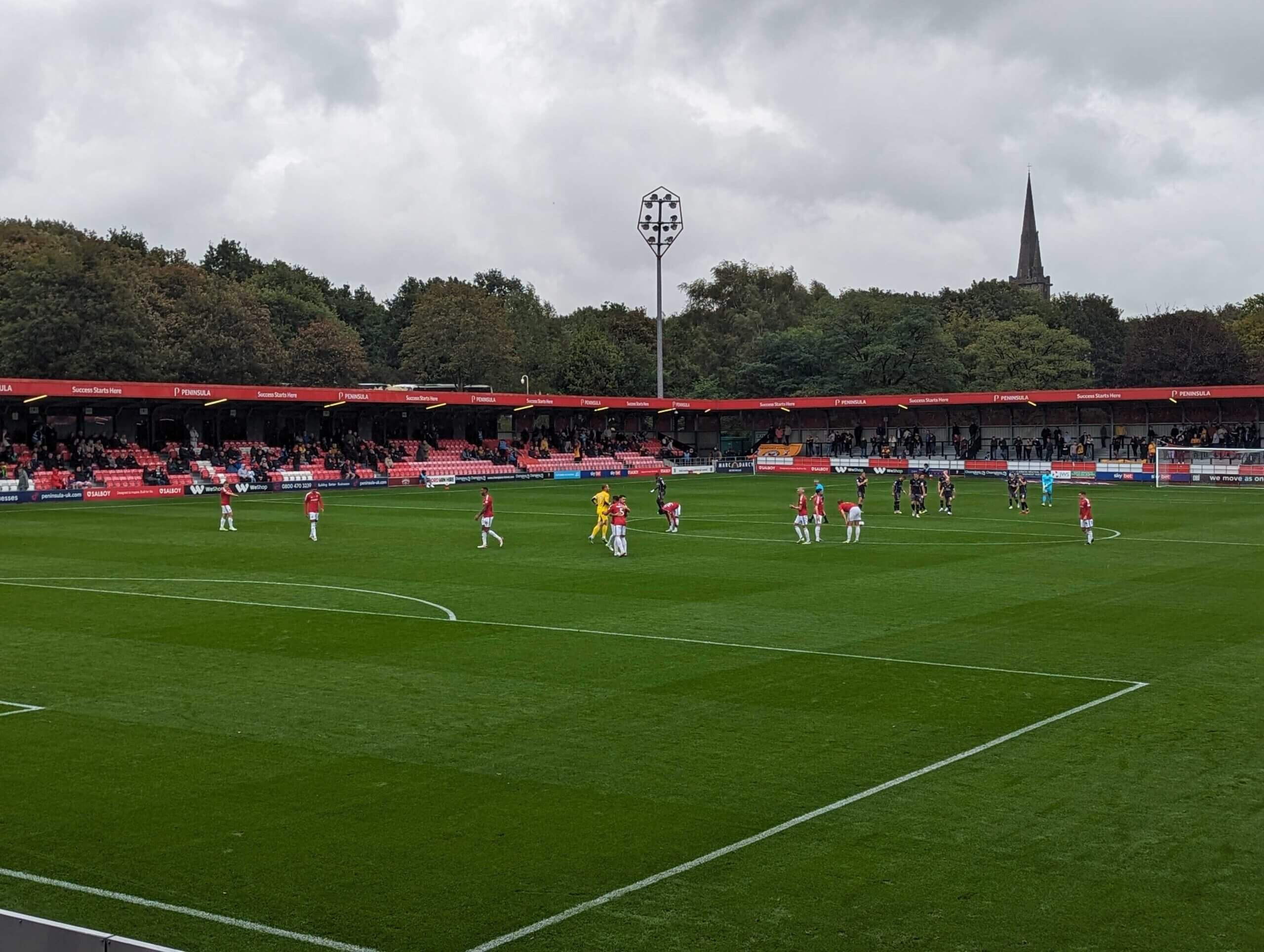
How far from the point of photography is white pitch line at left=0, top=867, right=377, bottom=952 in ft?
29.3

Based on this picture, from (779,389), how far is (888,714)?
9662 cm

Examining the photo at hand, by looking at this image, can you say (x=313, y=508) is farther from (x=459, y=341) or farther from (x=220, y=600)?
(x=459, y=341)

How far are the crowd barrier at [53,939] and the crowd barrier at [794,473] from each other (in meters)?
55.4

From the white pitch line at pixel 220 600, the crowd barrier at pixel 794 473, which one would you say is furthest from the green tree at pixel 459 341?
the white pitch line at pixel 220 600

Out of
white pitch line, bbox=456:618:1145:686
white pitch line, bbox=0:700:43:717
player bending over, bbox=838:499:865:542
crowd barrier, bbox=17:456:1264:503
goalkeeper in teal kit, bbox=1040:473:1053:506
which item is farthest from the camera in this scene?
crowd barrier, bbox=17:456:1264:503

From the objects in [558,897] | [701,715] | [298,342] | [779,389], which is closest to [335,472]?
[298,342]

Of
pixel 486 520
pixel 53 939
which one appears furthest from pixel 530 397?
pixel 53 939

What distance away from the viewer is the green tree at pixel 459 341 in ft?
376

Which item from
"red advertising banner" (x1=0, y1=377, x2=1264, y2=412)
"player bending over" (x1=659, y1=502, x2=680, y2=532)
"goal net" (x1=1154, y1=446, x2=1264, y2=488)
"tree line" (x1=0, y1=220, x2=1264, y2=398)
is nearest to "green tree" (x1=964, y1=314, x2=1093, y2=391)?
"tree line" (x1=0, y1=220, x2=1264, y2=398)

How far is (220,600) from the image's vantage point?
25797 millimetres

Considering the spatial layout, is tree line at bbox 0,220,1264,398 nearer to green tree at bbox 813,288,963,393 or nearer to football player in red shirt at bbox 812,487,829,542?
green tree at bbox 813,288,963,393

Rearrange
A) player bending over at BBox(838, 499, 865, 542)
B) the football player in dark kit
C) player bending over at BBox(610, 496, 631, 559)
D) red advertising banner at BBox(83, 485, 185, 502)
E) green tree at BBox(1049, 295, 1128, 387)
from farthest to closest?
green tree at BBox(1049, 295, 1128, 387), red advertising banner at BBox(83, 485, 185, 502), the football player in dark kit, player bending over at BBox(838, 499, 865, 542), player bending over at BBox(610, 496, 631, 559)

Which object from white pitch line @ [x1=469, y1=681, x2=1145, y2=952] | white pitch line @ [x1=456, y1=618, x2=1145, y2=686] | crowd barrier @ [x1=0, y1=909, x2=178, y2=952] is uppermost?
crowd barrier @ [x1=0, y1=909, x2=178, y2=952]

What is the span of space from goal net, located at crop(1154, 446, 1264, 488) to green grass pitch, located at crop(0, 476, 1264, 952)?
44573 millimetres
